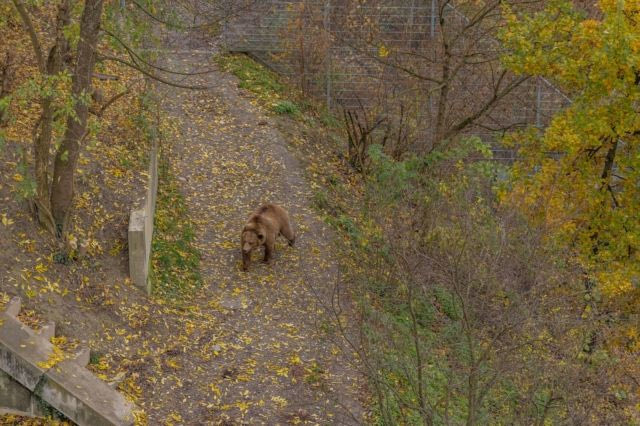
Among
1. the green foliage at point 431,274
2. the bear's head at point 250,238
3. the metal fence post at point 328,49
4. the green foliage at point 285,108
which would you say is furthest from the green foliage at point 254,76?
the bear's head at point 250,238

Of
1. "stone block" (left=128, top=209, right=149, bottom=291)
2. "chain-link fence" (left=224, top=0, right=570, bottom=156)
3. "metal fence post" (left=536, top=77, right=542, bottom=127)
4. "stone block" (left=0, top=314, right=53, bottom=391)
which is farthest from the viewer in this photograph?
"metal fence post" (left=536, top=77, right=542, bottom=127)

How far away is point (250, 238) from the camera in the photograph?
42.7ft

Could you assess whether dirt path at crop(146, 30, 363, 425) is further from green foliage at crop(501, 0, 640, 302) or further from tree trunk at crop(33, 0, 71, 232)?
green foliage at crop(501, 0, 640, 302)

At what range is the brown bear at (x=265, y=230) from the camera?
42.7ft

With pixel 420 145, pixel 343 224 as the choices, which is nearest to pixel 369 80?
pixel 420 145

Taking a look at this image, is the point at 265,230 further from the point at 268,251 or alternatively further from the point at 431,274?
the point at 431,274

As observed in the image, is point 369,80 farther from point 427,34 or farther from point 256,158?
point 256,158

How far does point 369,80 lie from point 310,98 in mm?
1664

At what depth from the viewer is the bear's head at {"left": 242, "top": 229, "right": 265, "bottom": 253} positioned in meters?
13.0

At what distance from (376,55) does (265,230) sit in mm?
8704

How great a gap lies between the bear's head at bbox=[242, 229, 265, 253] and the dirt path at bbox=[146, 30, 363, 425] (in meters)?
0.53

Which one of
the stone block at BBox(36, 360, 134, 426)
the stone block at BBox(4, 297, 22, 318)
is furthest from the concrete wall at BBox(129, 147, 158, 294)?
the stone block at BBox(36, 360, 134, 426)

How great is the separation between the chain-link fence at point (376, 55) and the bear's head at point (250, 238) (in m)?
7.39

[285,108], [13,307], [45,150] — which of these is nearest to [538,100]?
[285,108]
